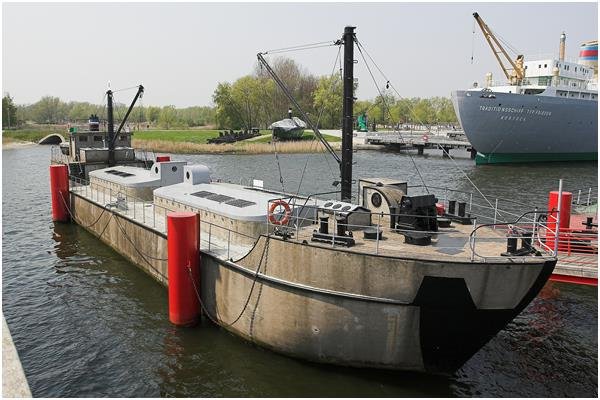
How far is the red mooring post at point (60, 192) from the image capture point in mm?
29469

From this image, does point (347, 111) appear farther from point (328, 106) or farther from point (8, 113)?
point (8, 113)

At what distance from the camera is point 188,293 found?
49.8 ft

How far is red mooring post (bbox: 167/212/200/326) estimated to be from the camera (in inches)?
581

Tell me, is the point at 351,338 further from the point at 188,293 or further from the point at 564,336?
the point at 564,336

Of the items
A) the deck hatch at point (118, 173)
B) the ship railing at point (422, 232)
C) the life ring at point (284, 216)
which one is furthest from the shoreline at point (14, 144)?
the ship railing at point (422, 232)

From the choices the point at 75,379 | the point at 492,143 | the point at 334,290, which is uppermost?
the point at 492,143

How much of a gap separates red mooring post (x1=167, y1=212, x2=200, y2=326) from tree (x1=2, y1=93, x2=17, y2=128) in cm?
12472

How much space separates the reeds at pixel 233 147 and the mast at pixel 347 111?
212 feet

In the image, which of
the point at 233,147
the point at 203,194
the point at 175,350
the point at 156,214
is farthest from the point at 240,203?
the point at 233,147

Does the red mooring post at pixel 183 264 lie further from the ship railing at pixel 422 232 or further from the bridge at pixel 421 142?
the bridge at pixel 421 142

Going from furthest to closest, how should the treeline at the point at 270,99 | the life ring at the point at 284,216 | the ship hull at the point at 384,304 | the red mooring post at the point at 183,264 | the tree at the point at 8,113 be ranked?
the tree at the point at 8,113, the treeline at the point at 270,99, the red mooring post at the point at 183,264, the life ring at the point at 284,216, the ship hull at the point at 384,304

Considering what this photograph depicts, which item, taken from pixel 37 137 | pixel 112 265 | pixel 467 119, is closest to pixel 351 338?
pixel 112 265

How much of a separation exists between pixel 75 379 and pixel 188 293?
3.91 meters

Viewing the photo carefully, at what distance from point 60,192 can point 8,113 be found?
112 metres
